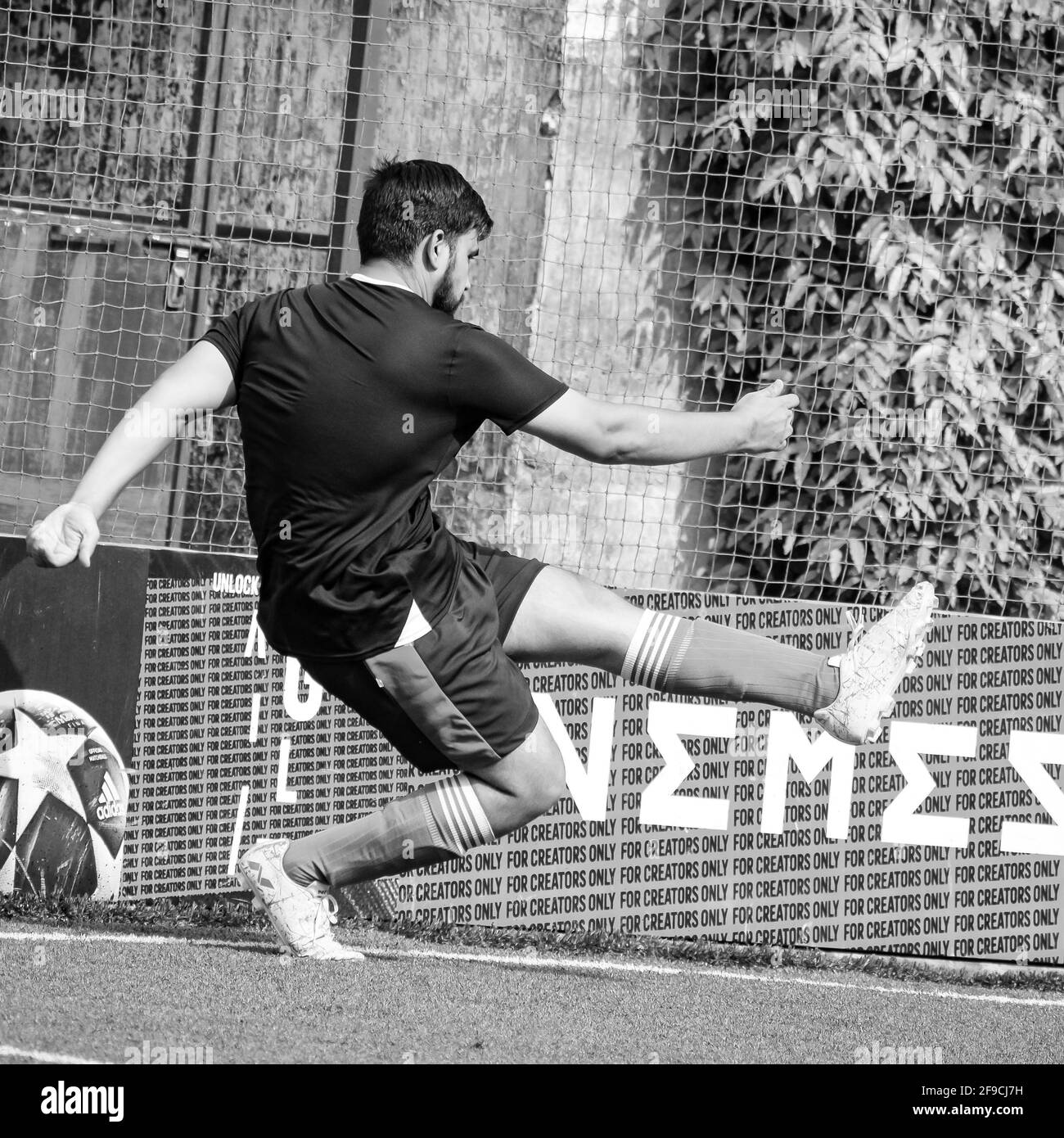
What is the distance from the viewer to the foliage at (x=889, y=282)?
716 centimetres

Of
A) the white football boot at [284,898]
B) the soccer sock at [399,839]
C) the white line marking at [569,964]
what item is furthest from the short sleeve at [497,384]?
the white line marking at [569,964]

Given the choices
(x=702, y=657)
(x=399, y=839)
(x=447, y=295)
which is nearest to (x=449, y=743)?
(x=399, y=839)

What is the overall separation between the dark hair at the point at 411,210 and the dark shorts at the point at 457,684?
0.77m

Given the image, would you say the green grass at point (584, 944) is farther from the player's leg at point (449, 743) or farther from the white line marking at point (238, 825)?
the player's leg at point (449, 743)

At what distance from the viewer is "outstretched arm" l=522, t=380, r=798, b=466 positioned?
332cm

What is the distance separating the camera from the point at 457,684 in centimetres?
341

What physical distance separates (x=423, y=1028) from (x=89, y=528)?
4.55ft

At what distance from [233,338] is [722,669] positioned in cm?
139

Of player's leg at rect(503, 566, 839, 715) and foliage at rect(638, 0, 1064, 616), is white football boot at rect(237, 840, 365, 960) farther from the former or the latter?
foliage at rect(638, 0, 1064, 616)

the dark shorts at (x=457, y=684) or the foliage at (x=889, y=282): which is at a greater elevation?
the foliage at (x=889, y=282)

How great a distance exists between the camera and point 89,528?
9.91 feet

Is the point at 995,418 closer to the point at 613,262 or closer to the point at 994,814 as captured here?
the point at 613,262

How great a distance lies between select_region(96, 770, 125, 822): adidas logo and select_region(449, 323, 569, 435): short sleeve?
256cm

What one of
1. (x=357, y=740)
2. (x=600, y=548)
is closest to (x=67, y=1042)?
(x=357, y=740)
